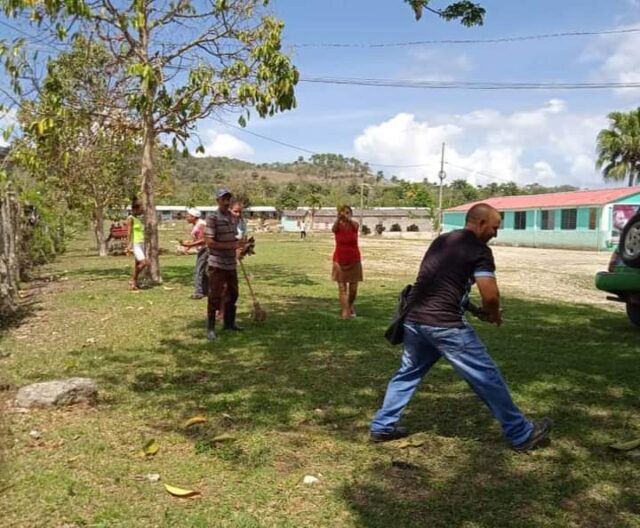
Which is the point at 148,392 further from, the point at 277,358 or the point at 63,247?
the point at 63,247

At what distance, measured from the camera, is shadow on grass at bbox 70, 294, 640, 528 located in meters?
3.46

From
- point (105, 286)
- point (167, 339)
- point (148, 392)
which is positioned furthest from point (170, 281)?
point (148, 392)

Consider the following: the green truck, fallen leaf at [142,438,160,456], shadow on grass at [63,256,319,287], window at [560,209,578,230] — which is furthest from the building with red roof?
fallen leaf at [142,438,160,456]

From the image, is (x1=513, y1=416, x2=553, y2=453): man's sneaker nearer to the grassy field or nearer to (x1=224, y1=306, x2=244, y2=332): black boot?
the grassy field

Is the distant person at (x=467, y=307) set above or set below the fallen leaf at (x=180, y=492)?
above

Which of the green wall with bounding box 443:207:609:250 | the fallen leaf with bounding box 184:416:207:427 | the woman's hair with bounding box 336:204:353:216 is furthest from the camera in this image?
the green wall with bounding box 443:207:609:250

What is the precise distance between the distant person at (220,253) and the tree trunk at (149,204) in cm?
612

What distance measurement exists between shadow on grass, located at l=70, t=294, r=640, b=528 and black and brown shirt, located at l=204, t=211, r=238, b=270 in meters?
0.92

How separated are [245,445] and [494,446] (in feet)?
5.39

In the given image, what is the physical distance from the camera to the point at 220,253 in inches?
303

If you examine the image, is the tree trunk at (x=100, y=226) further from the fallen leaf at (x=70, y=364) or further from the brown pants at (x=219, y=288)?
the fallen leaf at (x=70, y=364)

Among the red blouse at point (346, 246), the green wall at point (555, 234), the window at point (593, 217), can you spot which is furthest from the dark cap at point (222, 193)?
the window at point (593, 217)

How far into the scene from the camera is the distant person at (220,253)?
24.9ft

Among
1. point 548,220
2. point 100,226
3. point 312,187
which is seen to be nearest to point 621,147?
point 548,220
